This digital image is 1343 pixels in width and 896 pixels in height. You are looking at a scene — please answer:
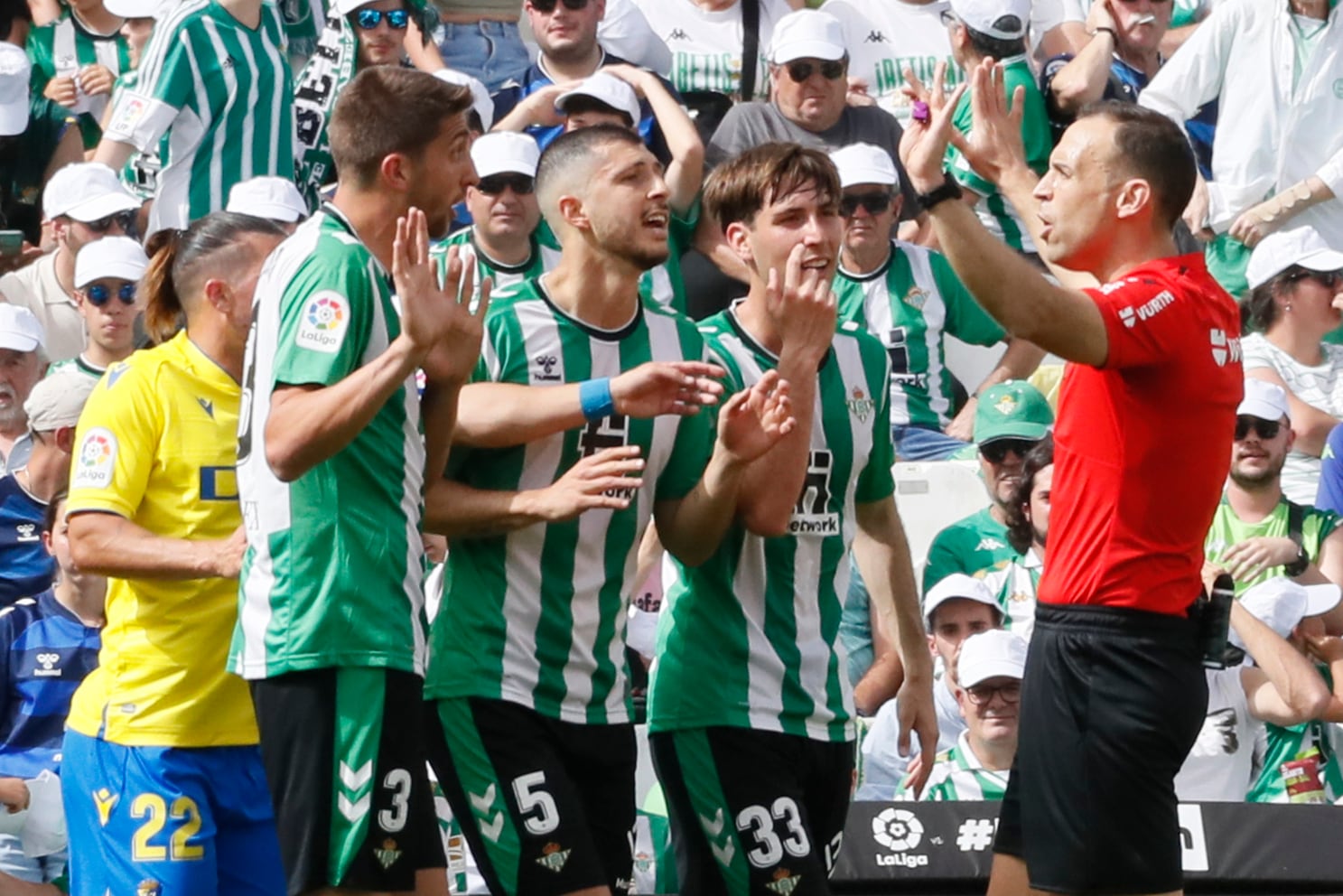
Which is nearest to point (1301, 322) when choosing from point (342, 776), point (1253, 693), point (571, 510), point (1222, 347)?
point (1253, 693)

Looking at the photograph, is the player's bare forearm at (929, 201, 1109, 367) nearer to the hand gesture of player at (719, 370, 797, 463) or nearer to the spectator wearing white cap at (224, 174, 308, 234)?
the hand gesture of player at (719, 370, 797, 463)

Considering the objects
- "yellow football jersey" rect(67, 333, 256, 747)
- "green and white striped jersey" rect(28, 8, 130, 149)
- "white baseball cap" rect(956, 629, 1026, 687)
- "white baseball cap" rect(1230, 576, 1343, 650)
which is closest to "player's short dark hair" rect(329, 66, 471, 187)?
"yellow football jersey" rect(67, 333, 256, 747)

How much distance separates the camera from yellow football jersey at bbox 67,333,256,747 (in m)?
5.52

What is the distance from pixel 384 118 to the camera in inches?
196

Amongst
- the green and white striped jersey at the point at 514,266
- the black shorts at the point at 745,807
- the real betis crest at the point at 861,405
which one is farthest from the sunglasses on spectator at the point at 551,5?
the black shorts at the point at 745,807

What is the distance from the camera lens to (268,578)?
15.7 ft

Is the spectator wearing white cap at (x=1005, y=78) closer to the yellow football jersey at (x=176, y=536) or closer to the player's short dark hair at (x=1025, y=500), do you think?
the player's short dark hair at (x=1025, y=500)

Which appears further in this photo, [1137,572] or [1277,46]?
Result: [1277,46]

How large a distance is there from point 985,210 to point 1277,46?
5.59ft

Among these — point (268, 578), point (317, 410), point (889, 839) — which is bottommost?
point (889, 839)

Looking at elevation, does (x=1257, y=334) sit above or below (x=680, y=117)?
below

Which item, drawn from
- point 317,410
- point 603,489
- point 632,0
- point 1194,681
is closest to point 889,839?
point 1194,681

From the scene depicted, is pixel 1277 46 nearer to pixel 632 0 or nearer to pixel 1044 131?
pixel 1044 131

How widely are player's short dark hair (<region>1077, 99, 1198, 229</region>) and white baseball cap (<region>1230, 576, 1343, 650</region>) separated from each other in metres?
2.77
